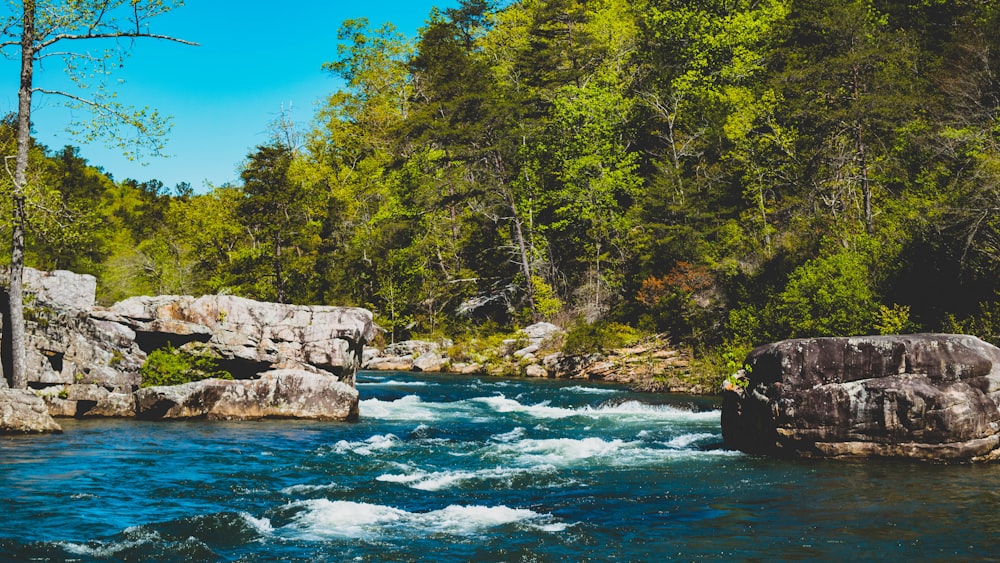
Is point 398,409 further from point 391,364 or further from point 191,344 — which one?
point 391,364

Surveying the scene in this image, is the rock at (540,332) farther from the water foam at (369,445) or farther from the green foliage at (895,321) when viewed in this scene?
the water foam at (369,445)

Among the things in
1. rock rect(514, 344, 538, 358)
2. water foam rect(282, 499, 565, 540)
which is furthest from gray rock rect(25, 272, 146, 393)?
rock rect(514, 344, 538, 358)

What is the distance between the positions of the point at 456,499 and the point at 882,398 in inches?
311

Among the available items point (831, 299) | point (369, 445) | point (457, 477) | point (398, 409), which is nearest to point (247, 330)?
point (398, 409)

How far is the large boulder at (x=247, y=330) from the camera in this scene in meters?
19.4

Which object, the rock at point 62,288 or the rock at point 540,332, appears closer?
the rock at point 62,288

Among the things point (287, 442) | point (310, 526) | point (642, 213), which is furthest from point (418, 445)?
point (642, 213)

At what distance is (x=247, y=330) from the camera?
65.5ft

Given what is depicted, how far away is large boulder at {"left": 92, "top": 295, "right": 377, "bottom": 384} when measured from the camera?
1938 cm

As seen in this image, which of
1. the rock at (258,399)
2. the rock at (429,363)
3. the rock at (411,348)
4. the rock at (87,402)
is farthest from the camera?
the rock at (411,348)

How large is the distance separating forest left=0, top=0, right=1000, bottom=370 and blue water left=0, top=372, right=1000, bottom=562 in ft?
24.9

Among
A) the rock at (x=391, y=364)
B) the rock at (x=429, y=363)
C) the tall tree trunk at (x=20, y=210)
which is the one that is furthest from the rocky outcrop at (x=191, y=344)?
the rock at (x=391, y=364)

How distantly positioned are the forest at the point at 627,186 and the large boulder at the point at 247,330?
2906 mm

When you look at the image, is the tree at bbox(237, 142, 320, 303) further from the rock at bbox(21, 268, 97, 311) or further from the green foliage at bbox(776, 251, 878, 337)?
the green foliage at bbox(776, 251, 878, 337)
